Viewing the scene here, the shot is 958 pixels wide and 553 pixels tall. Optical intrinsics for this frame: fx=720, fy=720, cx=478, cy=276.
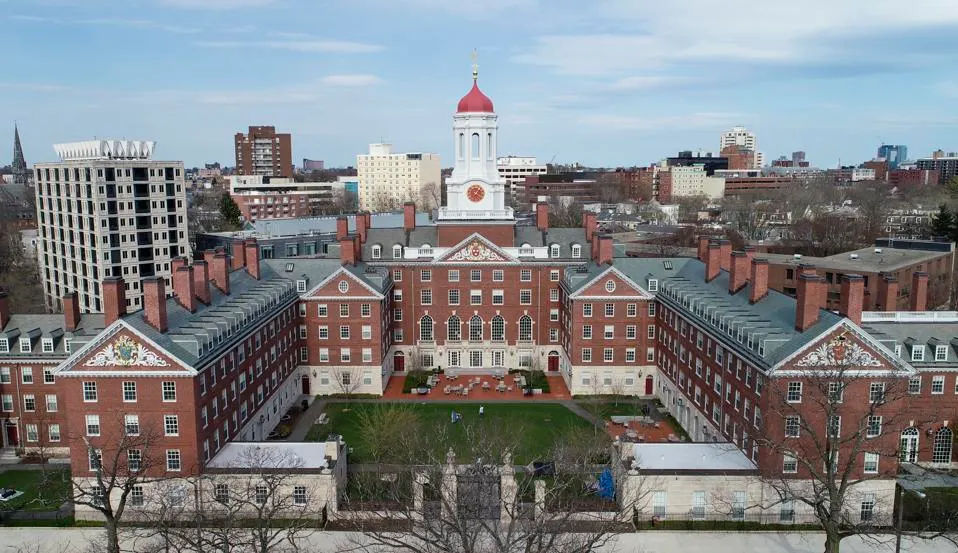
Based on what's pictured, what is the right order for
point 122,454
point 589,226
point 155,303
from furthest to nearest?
point 589,226, point 155,303, point 122,454

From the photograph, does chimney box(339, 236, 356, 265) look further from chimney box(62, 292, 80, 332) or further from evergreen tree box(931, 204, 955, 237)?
evergreen tree box(931, 204, 955, 237)

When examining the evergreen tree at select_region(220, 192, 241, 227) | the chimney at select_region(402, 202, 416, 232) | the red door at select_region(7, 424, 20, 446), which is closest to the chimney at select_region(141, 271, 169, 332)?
the red door at select_region(7, 424, 20, 446)

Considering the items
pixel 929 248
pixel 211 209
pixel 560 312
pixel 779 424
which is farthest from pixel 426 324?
pixel 211 209

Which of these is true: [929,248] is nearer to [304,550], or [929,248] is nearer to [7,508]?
[304,550]

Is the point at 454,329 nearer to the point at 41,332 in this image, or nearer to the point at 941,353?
the point at 41,332

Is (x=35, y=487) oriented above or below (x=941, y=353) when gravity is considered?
below

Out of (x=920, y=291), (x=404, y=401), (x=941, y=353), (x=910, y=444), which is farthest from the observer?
(x=404, y=401)

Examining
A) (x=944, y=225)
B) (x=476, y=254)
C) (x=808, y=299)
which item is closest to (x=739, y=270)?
(x=808, y=299)
